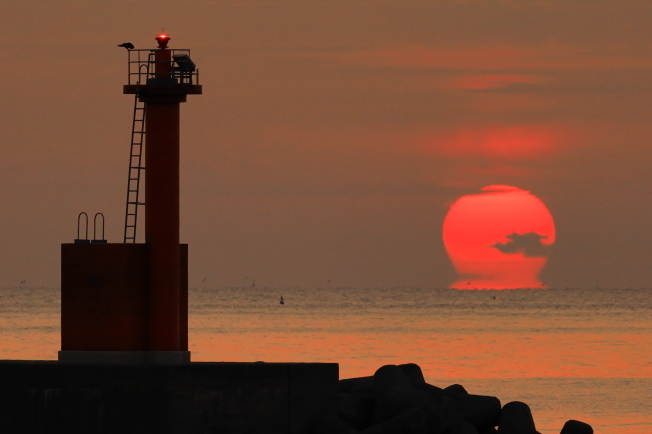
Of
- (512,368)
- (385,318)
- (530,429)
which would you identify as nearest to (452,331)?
(385,318)

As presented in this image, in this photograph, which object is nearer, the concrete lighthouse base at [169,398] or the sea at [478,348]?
the concrete lighthouse base at [169,398]

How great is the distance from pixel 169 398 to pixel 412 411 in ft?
11.3

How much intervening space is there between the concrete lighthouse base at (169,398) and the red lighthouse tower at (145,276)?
1.16 m

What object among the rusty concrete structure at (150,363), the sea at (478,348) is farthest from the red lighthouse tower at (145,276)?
the sea at (478,348)

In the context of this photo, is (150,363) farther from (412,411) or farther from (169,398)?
(412,411)

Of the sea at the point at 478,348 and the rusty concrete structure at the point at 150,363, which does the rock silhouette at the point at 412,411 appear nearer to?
the rusty concrete structure at the point at 150,363

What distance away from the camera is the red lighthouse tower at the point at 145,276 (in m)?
18.4

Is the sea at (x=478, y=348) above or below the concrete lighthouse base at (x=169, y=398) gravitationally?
above

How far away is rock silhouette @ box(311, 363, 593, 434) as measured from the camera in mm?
17000

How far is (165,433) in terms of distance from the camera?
1694 cm

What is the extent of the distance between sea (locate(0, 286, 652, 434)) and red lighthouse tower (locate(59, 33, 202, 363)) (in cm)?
1607

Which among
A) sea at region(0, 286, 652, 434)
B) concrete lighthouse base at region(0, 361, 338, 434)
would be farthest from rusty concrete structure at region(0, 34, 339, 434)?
sea at region(0, 286, 652, 434)

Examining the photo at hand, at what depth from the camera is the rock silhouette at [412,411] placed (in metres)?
17.0

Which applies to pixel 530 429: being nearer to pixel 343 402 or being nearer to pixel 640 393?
pixel 343 402
